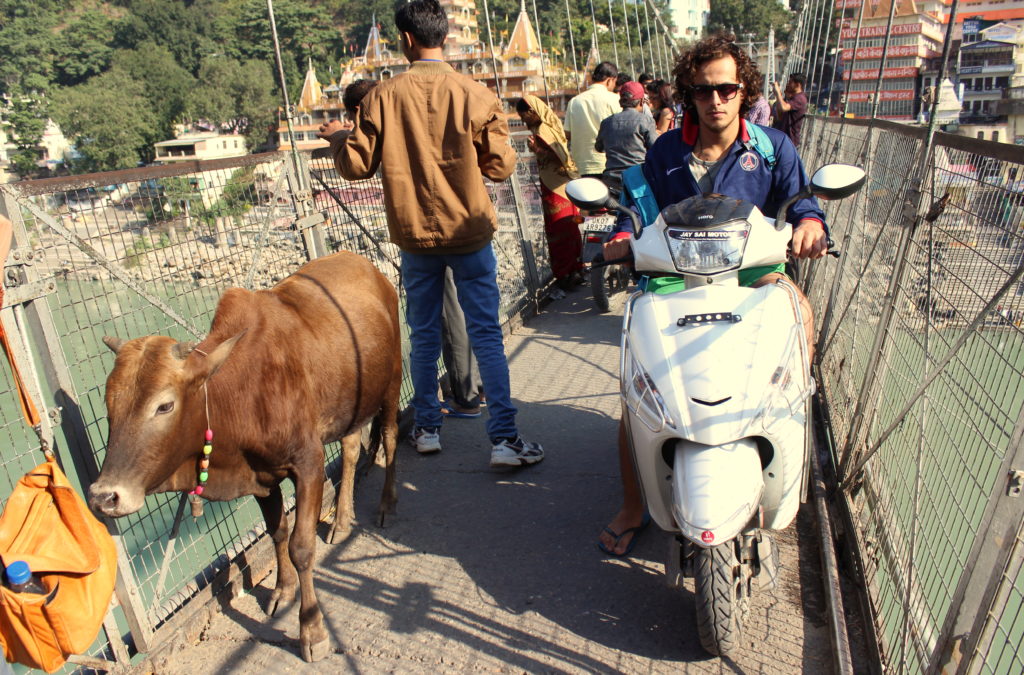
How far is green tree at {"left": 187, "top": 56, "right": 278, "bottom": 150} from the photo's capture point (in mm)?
95062

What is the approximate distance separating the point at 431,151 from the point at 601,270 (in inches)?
132

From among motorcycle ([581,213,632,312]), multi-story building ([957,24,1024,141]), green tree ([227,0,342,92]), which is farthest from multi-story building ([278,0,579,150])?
motorcycle ([581,213,632,312])

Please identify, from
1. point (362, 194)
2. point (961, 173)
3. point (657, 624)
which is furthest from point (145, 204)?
point (961, 173)

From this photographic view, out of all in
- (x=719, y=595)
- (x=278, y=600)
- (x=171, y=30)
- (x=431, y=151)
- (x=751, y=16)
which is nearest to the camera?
(x=719, y=595)

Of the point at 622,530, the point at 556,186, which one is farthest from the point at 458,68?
the point at 622,530

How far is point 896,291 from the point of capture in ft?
11.4

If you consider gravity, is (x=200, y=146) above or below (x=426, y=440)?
below

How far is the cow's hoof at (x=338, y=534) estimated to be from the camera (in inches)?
155

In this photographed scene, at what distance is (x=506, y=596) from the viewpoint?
337 cm

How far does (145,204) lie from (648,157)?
87.4 inches

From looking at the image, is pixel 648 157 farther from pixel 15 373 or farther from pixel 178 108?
pixel 178 108

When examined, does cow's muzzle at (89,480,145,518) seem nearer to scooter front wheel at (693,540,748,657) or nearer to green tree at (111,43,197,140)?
scooter front wheel at (693,540,748,657)

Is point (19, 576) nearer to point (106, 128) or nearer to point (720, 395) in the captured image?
point (720, 395)

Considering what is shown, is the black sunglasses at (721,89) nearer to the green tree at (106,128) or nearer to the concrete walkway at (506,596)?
the concrete walkway at (506,596)
